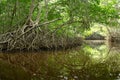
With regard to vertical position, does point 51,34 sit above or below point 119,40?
above

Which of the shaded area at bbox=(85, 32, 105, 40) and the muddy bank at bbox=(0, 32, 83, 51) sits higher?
the muddy bank at bbox=(0, 32, 83, 51)

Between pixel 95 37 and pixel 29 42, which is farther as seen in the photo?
pixel 95 37

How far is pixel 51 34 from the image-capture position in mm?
12414

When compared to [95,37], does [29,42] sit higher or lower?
higher

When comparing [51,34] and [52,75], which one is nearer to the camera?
[52,75]

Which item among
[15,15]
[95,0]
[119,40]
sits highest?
[95,0]

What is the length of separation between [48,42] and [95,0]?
120 inches

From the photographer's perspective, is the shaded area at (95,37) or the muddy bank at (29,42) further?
the shaded area at (95,37)

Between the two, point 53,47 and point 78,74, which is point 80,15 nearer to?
point 53,47

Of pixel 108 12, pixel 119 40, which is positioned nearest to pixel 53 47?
pixel 108 12

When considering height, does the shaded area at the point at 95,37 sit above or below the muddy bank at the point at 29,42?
below

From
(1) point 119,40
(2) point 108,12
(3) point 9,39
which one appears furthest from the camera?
(1) point 119,40

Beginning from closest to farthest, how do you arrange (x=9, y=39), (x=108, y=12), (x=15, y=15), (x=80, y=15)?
(x=9, y=39)
(x=80, y=15)
(x=15, y=15)
(x=108, y=12)

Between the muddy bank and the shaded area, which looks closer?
the muddy bank
